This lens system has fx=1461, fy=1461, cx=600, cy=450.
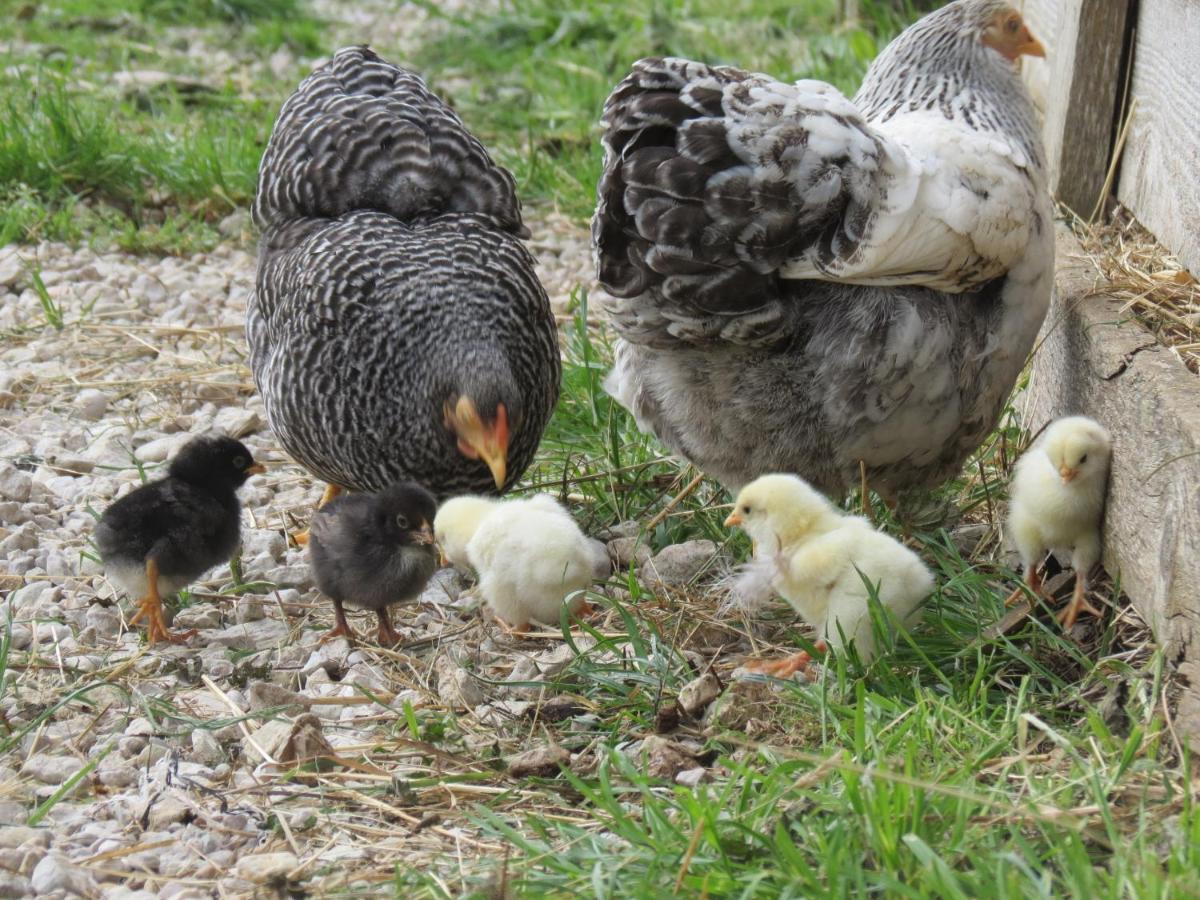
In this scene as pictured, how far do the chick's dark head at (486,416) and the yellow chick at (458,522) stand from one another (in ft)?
0.27

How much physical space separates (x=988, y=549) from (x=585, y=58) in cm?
477

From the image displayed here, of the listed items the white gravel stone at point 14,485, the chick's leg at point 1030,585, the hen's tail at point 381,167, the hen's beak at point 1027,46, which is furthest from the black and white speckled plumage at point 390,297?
the hen's beak at point 1027,46

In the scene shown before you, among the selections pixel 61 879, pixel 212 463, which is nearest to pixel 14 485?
pixel 212 463

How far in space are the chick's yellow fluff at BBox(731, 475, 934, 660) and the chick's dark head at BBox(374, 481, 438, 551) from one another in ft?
2.51

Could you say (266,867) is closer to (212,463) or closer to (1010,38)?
(212,463)

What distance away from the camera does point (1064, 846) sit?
2137mm

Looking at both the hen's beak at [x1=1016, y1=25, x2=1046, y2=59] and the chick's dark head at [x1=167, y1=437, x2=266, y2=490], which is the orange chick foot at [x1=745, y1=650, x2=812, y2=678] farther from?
the hen's beak at [x1=1016, y1=25, x2=1046, y2=59]

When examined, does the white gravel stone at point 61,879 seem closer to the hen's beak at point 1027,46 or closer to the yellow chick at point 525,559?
the yellow chick at point 525,559

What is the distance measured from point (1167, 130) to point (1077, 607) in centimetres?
150

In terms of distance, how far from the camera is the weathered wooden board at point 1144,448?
272 centimetres

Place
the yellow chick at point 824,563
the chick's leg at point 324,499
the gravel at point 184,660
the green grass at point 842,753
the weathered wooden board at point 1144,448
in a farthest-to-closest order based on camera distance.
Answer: the chick's leg at point 324,499 < the yellow chick at point 824,563 < the weathered wooden board at point 1144,448 < the gravel at point 184,660 < the green grass at point 842,753

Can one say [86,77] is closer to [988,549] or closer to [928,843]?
[988,549]

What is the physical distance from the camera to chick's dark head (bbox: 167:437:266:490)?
12.3 feet

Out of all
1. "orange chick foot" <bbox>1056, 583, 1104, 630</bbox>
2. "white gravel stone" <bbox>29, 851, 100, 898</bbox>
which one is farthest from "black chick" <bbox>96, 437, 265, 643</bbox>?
"orange chick foot" <bbox>1056, 583, 1104, 630</bbox>
